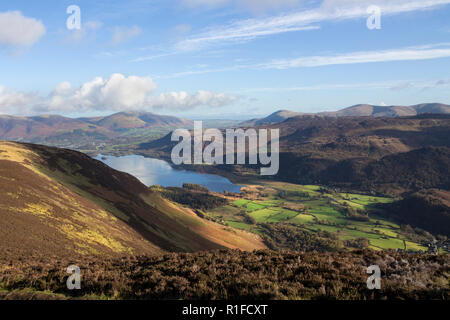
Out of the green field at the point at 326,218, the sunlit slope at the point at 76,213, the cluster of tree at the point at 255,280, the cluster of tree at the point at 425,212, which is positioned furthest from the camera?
the cluster of tree at the point at 425,212

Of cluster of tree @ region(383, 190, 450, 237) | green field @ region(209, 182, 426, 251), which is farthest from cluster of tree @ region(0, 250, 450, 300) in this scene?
cluster of tree @ region(383, 190, 450, 237)

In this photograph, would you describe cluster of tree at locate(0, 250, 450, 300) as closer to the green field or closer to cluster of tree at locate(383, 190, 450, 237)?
the green field

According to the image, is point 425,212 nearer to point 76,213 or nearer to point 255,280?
point 76,213

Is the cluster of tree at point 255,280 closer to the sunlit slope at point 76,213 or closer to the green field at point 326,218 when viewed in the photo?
the sunlit slope at point 76,213

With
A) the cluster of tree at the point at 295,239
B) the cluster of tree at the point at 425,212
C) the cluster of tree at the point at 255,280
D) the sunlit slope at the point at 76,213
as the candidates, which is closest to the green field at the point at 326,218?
the cluster of tree at the point at 295,239
